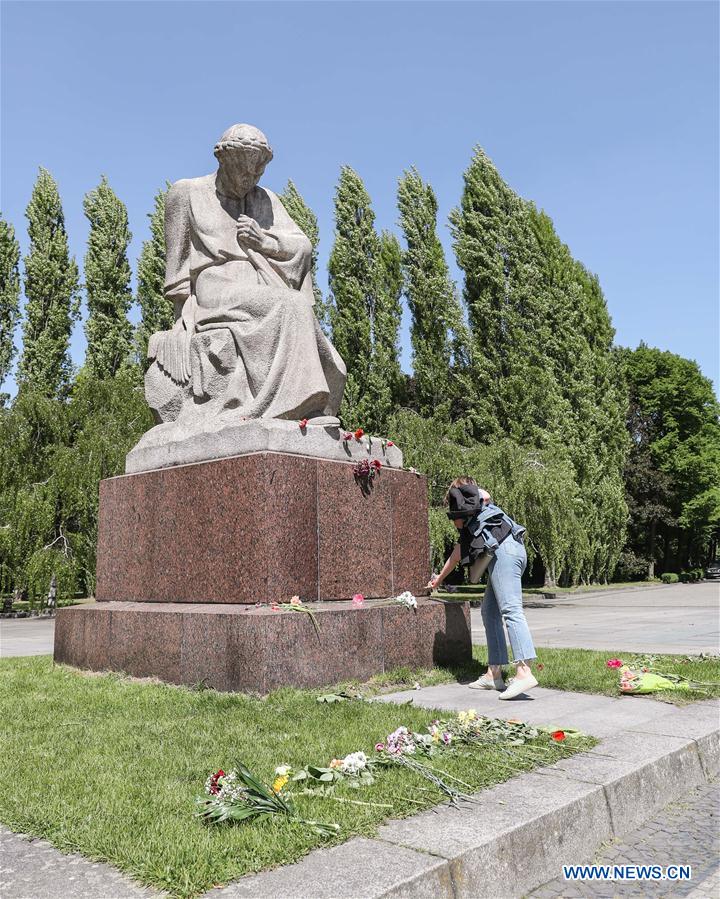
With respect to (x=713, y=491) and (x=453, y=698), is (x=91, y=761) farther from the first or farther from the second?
(x=713, y=491)

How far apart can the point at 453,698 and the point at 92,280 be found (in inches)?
1029

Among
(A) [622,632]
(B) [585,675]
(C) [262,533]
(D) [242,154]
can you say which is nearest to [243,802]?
(C) [262,533]

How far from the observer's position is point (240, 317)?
6434 mm

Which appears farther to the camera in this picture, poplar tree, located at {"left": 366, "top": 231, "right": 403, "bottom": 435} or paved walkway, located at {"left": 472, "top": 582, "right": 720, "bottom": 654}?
poplar tree, located at {"left": 366, "top": 231, "right": 403, "bottom": 435}

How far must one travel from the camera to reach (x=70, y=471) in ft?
61.7

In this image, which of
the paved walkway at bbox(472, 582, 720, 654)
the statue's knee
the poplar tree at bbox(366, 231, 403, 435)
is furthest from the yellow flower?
the poplar tree at bbox(366, 231, 403, 435)

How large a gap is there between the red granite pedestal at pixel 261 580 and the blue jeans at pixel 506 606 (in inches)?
26.9

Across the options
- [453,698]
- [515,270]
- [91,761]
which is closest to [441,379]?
[515,270]

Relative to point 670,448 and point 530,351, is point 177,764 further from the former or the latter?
point 670,448

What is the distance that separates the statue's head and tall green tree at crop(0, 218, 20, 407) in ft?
74.8

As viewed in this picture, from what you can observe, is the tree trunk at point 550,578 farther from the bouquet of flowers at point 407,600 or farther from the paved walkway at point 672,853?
→ the paved walkway at point 672,853

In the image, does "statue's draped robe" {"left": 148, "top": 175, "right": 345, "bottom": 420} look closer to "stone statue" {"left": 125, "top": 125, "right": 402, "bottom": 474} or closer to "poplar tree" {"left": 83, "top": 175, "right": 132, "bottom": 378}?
"stone statue" {"left": 125, "top": 125, "right": 402, "bottom": 474}

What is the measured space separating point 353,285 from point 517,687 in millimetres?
23274

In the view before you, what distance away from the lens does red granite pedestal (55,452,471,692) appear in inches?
202
